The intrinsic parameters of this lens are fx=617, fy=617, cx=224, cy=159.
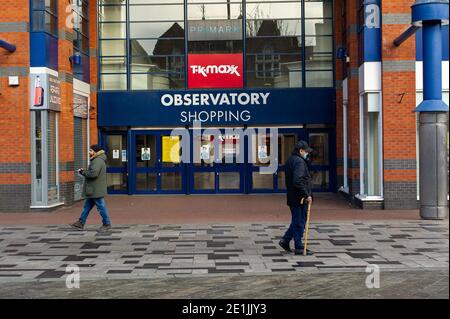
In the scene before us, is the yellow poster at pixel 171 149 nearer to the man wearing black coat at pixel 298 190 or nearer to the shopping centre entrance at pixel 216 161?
the shopping centre entrance at pixel 216 161

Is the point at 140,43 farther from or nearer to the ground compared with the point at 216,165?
farther from the ground

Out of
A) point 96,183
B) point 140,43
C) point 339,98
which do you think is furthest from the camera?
point 140,43

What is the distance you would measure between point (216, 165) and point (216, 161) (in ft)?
0.48

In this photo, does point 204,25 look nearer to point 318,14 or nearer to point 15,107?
point 318,14

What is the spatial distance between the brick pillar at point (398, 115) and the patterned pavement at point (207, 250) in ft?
7.63

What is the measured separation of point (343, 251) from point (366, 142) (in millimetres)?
6824

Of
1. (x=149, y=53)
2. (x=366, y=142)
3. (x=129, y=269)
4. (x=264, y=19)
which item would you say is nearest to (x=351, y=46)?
(x=366, y=142)

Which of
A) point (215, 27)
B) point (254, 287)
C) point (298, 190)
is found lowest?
point (254, 287)

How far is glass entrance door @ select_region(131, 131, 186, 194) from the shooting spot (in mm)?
21781

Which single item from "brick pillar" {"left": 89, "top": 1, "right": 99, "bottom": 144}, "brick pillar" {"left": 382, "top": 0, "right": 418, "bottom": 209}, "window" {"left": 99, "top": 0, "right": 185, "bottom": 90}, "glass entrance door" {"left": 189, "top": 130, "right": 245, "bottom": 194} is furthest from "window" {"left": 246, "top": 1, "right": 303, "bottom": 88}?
"brick pillar" {"left": 382, "top": 0, "right": 418, "bottom": 209}

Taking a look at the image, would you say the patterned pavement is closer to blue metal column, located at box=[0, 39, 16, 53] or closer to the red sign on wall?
blue metal column, located at box=[0, 39, 16, 53]

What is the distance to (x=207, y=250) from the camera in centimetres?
1029

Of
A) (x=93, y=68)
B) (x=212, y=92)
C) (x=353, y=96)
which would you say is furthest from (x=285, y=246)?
(x=93, y=68)

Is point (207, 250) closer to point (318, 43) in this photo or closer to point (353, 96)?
point (353, 96)
